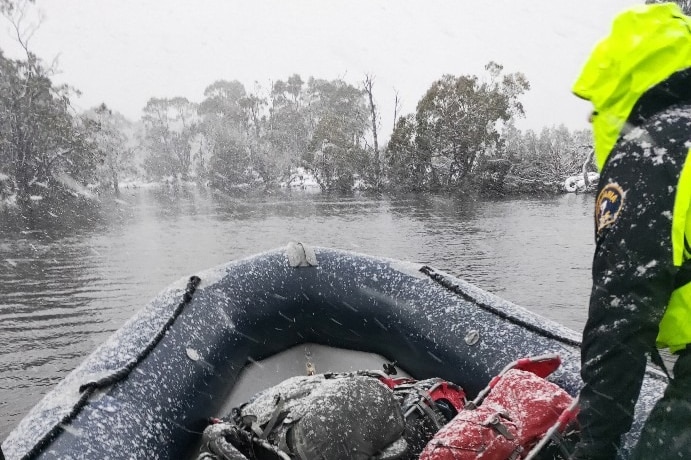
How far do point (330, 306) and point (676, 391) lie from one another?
2.10 metres

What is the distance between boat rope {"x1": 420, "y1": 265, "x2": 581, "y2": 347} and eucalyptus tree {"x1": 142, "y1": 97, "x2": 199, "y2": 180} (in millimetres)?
49233

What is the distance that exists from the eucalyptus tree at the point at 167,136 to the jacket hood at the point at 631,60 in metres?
50.9

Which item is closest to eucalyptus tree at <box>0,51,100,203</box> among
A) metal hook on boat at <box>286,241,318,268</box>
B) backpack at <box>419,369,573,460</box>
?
metal hook on boat at <box>286,241,318,268</box>

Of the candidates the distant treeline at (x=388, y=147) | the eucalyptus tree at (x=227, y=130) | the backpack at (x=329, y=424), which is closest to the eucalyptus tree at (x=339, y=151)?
the distant treeline at (x=388, y=147)

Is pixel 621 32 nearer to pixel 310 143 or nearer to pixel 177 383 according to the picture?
pixel 177 383

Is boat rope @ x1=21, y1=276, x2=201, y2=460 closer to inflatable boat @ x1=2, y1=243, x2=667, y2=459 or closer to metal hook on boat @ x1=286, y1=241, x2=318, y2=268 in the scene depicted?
inflatable boat @ x1=2, y1=243, x2=667, y2=459

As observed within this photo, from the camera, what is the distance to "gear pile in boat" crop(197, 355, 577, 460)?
161 cm

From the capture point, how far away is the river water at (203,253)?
5735 millimetres

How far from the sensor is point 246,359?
9.35 ft

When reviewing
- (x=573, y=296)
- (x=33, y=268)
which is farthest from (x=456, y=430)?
(x=33, y=268)

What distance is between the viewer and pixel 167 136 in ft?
167

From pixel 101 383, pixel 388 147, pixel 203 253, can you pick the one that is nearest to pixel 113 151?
pixel 388 147

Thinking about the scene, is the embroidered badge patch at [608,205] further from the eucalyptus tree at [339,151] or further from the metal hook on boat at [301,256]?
the eucalyptus tree at [339,151]

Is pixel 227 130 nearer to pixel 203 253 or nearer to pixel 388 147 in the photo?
pixel 388 147
